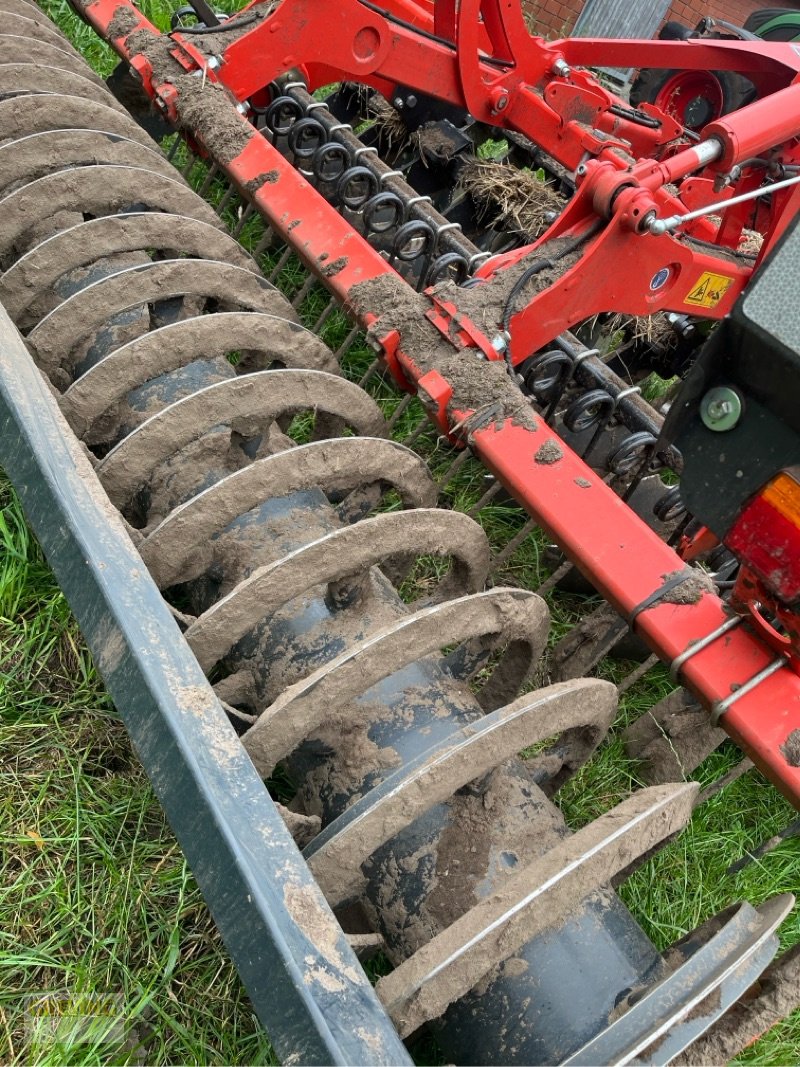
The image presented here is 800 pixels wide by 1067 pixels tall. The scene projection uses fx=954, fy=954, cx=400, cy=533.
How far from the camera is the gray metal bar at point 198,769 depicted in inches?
44.4

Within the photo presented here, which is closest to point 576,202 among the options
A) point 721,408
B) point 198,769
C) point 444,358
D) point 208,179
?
point 444,358

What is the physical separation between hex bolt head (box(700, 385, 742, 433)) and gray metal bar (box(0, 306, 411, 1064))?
33.4 inches

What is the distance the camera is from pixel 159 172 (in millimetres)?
2598

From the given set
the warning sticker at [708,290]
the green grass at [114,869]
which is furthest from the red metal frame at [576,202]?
the green grass at [114,869]

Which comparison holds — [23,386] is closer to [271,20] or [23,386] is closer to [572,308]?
[572,308]

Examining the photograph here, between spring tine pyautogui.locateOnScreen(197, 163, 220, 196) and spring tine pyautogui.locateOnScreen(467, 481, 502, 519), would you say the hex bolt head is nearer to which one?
spring tine pyautogui.locateOnScreen(467, 481, 502, 519)

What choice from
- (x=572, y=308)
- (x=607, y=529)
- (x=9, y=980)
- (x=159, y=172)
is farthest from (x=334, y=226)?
(x=9, y=980)

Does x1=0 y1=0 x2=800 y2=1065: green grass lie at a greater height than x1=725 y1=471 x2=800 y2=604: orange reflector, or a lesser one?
lesser

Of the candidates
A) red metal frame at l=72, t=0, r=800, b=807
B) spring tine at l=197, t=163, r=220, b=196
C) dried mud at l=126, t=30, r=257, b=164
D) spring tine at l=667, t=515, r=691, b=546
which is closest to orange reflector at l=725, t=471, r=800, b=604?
red metal frame at l=72, t=0, r=800, b=807

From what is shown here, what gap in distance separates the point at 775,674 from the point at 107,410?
149cm

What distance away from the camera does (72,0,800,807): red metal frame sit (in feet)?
6.18

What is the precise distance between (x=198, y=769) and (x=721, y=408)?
3.01 feet

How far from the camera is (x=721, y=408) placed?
1433 mm

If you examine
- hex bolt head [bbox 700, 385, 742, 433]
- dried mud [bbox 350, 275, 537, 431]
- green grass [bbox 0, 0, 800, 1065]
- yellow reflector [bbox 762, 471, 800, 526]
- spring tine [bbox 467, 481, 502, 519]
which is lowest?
green grass [bbox 0, 0, 800, 1065]
